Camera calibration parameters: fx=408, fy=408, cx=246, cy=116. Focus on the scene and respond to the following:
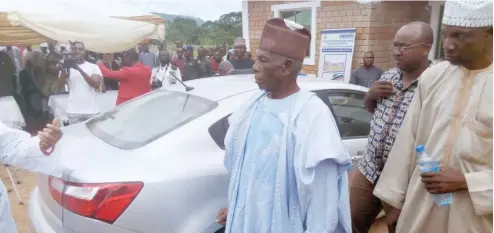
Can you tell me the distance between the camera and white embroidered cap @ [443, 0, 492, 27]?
60.2 inches

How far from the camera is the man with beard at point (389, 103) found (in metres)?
2.42

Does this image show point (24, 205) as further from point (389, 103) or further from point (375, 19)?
point (375, 19)

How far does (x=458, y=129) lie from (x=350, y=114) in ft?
6.28

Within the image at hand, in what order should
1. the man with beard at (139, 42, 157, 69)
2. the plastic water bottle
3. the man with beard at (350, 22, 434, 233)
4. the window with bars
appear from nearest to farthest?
1. the plastic water bottle
2. the man with beard at (350, 22, 434, 233)
3. the window with bars
4. the man with beard at (139, 42, 157, 69)

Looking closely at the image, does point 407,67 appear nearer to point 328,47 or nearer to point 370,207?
point 370,207

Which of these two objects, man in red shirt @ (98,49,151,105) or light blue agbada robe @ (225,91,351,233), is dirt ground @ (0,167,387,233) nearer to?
man in red shirt @ (98,49,151,105)

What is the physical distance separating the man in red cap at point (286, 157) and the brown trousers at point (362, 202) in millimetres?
910

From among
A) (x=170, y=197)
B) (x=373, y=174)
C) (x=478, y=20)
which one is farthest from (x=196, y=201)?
(x=478, y=20)

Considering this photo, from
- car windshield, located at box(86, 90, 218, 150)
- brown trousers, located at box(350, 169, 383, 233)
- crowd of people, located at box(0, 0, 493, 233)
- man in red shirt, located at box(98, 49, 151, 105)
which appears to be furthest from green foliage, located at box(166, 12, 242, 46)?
crowd of people, located at box(0, 0, 493, 233)

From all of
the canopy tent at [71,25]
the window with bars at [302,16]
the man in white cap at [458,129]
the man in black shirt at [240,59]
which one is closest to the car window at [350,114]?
the man in white cap at [458,129]

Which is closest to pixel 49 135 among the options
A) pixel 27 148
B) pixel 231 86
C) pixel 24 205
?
pixel 27 148

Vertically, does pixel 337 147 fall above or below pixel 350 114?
above

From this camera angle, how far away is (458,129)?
1.63 meters

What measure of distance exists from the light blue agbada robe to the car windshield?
94 centimetres
